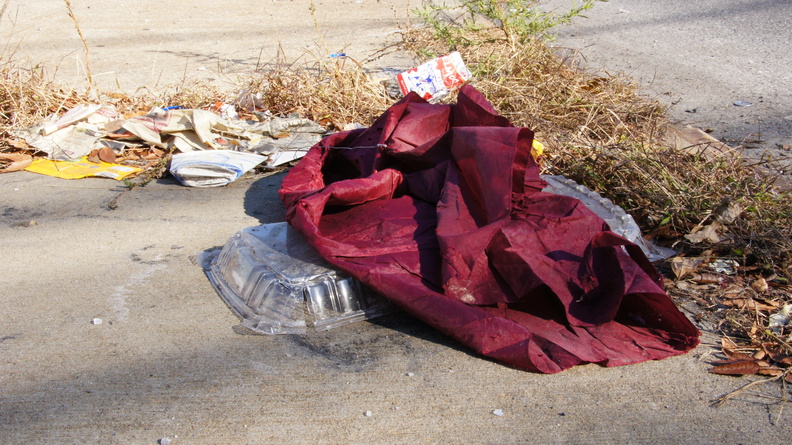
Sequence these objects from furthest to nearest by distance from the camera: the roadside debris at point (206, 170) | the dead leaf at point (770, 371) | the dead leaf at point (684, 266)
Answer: the roadside debris at point (206, 170)
the dead leaf at point (684, 266)
the dead leaf at point (770, 371)

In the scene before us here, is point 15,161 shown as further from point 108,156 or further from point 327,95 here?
point 327,95

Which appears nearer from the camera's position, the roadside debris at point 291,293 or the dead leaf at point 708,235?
the roadside debris at point 291,293

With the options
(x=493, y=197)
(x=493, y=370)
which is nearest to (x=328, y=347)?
(x=493, y=370)

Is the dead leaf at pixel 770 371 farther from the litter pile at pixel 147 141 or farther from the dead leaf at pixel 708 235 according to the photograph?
the litter pile at pixel 147 141

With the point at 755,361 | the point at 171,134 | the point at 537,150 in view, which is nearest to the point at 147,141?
the point at 171,134

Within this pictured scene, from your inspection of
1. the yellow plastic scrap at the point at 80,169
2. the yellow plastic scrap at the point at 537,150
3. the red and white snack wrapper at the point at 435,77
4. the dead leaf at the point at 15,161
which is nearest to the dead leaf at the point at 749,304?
the yellow plastic scrap at the point at 537,150

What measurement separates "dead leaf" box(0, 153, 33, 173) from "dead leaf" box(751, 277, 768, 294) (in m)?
4.17

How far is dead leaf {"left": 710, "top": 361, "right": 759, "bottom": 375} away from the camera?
7.23ft

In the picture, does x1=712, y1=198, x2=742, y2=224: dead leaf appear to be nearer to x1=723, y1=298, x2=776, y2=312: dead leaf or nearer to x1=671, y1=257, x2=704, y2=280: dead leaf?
x1=671, y1=257, x2=704, y2=280: dead leaf

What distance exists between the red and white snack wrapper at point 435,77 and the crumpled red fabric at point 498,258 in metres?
1.56

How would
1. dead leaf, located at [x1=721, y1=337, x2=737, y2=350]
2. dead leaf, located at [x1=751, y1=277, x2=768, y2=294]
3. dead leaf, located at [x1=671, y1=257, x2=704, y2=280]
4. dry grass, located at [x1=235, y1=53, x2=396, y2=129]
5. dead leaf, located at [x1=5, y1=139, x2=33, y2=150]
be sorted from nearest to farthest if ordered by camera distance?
1. dead leaf, located at [x1=721, y1=337, x2=737, y2=350]
2. dead leaf, located at [x1=751, y1=277, x2=768, y2=294]
3. dead leaf, located at [x1=671, y1=257, x2=704, y2=280]
4. dead leaf, located at [x1=5, y1=139, x2=33, y2=150]
5. dry grass, located at [x1=235, y1=53, x2=396, y2=129]

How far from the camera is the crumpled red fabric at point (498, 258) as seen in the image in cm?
224

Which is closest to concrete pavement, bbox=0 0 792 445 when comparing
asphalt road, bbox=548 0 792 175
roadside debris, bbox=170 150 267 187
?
roadside debris, bbox=170 150 267 187

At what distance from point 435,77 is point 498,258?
2.48 m
